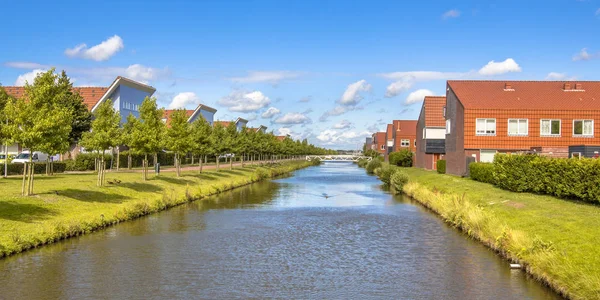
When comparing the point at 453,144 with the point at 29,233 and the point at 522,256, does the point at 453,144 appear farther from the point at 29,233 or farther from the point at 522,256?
the point at 29,233

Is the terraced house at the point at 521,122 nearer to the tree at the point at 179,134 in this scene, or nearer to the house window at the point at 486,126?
the house window at the point at 486,126

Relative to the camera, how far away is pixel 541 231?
20219mm

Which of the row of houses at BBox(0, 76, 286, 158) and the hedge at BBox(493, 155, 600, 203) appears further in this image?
the row of houses at BBox(0, 76, 286, 158)

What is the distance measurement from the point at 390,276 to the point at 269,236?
8.70m

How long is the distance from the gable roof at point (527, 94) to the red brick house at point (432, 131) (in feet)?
46.0

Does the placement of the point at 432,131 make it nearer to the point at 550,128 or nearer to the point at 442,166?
the point at 442,166

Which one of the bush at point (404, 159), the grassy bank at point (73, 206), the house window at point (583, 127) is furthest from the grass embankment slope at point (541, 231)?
the bush at point (404, 159)

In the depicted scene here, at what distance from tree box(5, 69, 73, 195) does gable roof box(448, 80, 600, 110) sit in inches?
1421

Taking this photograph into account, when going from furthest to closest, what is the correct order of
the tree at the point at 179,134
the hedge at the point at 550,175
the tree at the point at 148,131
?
1. the tree at the point at 179,134
2. the tree at the point at 148,131
3. the hedge at the point at 550,175

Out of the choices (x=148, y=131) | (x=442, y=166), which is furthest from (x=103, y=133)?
(x=442, y=166)

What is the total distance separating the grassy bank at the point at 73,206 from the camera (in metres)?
21.4

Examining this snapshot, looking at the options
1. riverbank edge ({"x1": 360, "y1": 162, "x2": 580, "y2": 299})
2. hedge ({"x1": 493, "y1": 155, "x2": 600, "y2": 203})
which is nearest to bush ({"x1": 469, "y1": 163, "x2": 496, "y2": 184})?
hedge ({"x1": 493, "y1": 155, "x2": 600, "y2": 203})

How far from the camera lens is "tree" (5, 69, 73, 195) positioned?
26109 mm

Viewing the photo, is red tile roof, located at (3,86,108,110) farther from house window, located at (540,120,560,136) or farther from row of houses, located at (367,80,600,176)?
house window, located at (540,120,560,136)
